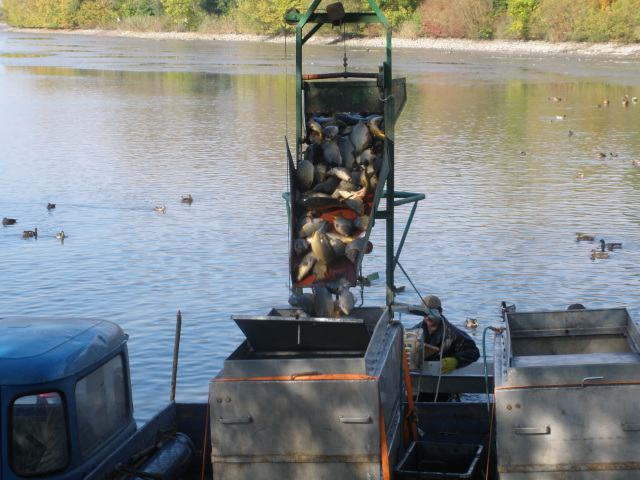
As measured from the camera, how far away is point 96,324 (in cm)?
614

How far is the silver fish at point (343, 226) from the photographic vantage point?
26.1ft

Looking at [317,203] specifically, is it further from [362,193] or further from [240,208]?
[240,208]

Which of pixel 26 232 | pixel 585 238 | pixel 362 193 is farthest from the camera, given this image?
pixel 26 232

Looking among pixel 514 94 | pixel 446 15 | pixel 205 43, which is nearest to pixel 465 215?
pixel 514 94

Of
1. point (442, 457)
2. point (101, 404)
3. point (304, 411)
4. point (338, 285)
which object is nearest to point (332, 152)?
point (338, 285)

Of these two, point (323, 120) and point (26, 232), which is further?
point (26, 232)

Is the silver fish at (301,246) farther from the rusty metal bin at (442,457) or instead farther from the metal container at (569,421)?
the metal container at (569,421)

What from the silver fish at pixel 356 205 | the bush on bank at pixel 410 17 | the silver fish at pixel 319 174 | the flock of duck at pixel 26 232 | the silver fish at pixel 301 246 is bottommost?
the flock of duck at pixel 26 232

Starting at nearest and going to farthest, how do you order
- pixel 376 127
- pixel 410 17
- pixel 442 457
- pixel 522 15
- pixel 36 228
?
pixel 442 457 → pixel 376 127 → pixel 36 228 → pixel 522 15 → pixel 410 17

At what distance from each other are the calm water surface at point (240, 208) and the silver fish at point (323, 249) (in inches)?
162

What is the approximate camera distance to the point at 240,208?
70.2 ft

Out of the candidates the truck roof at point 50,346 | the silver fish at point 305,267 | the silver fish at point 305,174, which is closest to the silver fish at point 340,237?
the silver fish at point 305,267

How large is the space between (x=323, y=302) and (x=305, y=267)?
0.86 metres

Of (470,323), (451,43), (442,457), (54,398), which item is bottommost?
(470,323)
